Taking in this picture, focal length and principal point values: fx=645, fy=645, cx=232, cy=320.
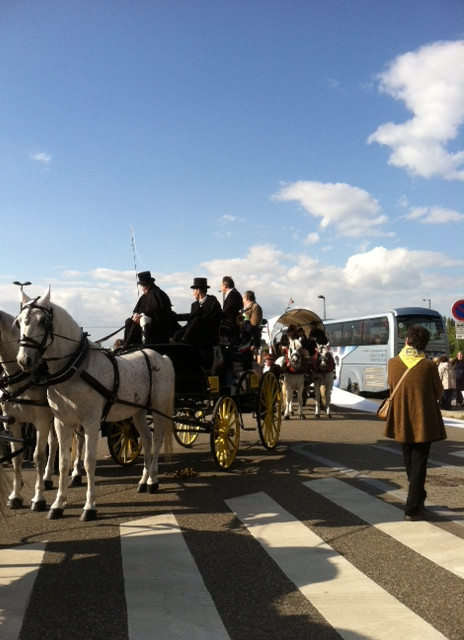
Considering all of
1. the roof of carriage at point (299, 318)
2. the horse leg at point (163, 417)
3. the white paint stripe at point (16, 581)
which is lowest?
the white paint stripe at point (16, 581)

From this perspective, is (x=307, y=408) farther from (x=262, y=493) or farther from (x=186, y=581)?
(x=186, y=581)

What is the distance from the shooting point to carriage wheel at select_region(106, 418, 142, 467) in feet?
30.4

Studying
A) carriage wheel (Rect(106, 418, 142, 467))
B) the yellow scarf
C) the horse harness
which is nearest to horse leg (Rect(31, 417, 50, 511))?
the horse harness

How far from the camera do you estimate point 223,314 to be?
1000cm

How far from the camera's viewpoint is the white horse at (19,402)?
6.71 metres

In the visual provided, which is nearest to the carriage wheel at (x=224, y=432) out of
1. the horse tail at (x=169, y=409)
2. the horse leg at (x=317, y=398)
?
the horse tail at (x=169, y=409)

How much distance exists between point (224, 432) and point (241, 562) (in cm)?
388

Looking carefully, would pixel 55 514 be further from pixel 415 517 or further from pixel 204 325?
pixel 204 325

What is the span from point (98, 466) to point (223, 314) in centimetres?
299

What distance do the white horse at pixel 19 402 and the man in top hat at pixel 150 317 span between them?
2.14m

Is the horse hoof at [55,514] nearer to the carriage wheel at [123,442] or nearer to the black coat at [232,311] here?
the carriage wheel at [123,442]

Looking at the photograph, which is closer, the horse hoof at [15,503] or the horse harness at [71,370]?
the horse harness at [71,370]

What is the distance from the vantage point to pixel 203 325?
9172 millimetres

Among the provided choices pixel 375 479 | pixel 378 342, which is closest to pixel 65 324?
pixel 375 479
